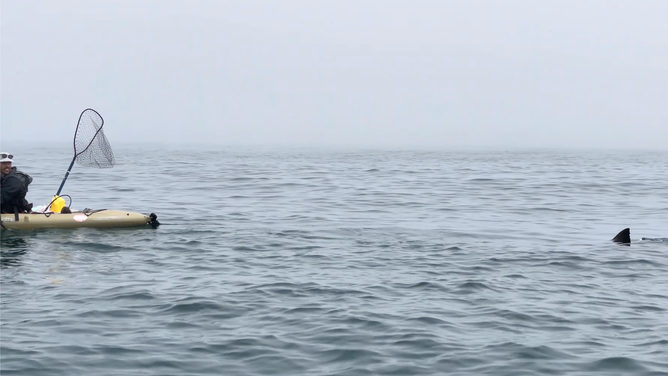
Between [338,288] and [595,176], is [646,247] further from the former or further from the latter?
[595,176]

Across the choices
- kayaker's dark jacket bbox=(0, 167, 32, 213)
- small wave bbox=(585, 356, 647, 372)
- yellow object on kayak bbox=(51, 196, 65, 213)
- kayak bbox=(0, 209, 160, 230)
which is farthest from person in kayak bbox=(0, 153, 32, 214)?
small wave bbox=(585, 356, 647, 372)

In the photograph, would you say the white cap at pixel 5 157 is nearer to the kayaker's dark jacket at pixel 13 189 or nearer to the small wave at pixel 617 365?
the kayaker's dark jacket at pixel 13 189

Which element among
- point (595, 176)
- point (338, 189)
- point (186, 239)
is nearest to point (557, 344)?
point (186, 239)

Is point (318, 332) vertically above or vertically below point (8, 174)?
below

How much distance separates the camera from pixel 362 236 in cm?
1608

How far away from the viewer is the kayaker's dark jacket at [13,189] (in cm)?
1490

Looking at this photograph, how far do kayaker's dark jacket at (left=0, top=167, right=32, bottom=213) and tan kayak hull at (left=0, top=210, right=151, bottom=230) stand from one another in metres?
0.21

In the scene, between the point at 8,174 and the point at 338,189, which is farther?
the point at 338,189

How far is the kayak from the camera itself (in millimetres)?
15289

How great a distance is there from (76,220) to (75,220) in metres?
0.02

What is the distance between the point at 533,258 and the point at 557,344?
17.2ft

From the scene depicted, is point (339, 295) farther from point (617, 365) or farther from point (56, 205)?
point (56, 205)

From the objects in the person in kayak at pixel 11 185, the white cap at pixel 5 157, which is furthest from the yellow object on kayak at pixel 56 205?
the white cap at pixel 5 157

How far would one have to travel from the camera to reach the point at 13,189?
1504 cm
